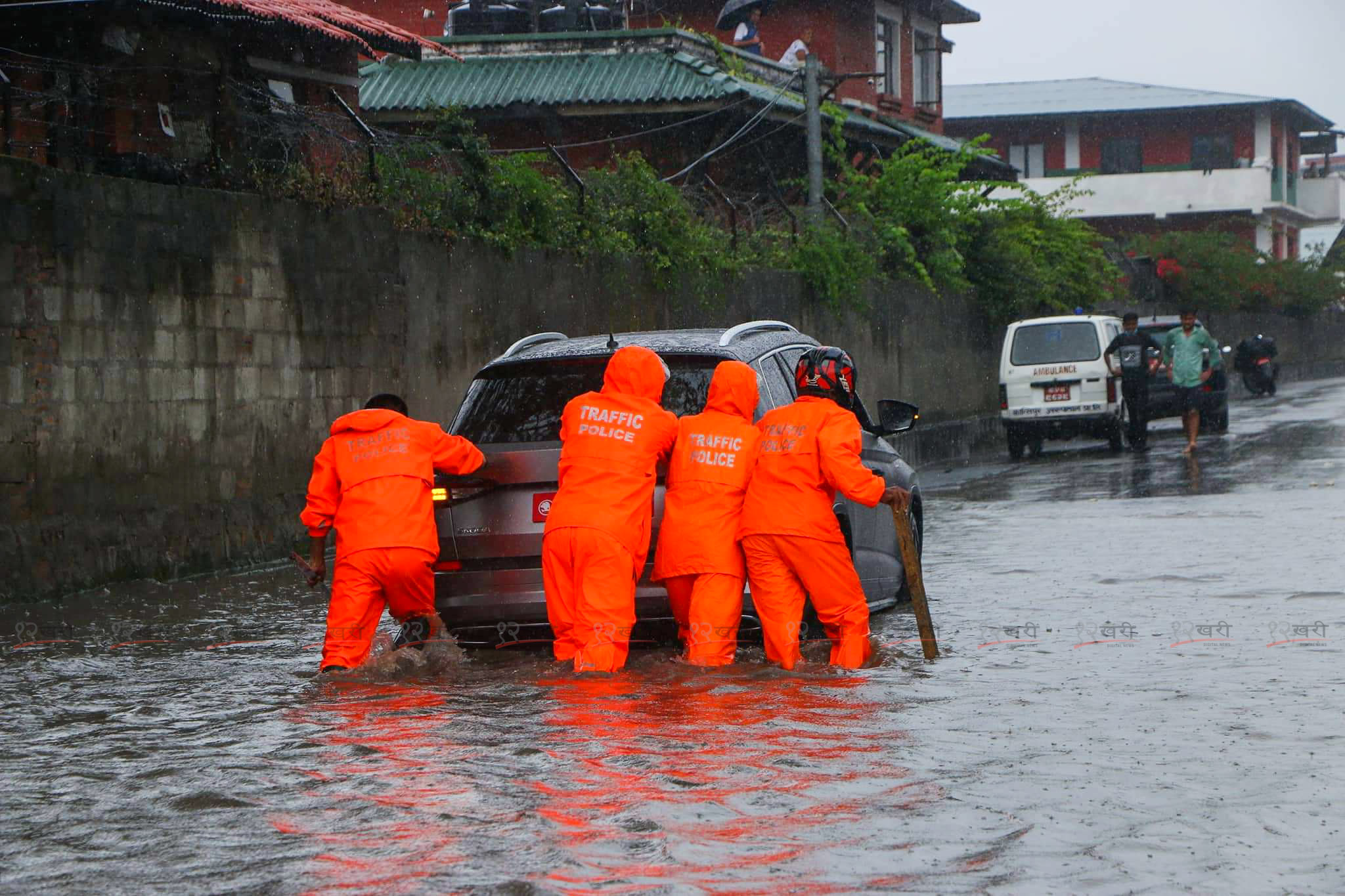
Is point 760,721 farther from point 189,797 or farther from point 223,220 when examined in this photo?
point 223,220

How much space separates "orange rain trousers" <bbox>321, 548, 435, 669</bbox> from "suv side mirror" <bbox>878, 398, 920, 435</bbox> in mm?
2564

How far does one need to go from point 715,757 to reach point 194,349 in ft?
26.9

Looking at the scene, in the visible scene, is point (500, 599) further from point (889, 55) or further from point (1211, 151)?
point (1211, 151)

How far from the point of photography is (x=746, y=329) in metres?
9.41

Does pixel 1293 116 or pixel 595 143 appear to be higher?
pixel 1293 116

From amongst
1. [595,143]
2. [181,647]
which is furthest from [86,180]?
[595,143]

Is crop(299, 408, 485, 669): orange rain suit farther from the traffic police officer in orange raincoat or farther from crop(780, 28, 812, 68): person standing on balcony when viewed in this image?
crop(780, 28, 812, 68): person standing on balcony

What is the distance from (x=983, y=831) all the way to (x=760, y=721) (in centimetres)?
182

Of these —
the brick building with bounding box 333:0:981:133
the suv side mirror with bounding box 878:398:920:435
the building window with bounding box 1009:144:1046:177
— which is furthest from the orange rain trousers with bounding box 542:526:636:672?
the building window with bounding box 1009:144:1046:177

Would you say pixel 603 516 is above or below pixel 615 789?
above

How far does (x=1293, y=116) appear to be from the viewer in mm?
60812

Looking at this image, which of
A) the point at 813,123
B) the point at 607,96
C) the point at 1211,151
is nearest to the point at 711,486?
the point at 813,123

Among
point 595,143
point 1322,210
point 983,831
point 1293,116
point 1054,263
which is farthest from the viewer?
point 1322,210

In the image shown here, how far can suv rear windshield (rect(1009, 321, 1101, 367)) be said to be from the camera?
24.7m
